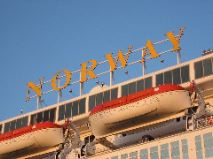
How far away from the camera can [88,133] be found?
6688 centimetres

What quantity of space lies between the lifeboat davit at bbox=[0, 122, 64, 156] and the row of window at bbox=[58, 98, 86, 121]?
3398 millimetres

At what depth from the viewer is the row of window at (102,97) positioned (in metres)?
66.1

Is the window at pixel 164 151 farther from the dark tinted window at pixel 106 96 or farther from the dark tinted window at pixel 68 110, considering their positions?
the dark tinted window at pixel 68 110

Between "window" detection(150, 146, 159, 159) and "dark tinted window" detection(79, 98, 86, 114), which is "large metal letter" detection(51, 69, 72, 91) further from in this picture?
Answer: "window" detection(150, 146, 159, 159)

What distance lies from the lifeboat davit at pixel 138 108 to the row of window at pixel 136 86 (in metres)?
4.23

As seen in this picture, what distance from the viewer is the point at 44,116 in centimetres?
7169

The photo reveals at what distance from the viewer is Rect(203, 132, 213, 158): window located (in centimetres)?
4916

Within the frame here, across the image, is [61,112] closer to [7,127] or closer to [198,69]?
[7,127]

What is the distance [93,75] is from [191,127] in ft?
71.2

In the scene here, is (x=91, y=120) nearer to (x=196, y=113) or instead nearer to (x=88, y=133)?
(x=88, y=133)

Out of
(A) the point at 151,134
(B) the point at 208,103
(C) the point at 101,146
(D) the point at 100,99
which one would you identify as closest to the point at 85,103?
(D) the point at 100,99

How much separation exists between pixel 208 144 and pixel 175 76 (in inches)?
544

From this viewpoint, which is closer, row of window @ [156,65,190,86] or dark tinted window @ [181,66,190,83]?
dark tinted window @ [181,66,190,83]

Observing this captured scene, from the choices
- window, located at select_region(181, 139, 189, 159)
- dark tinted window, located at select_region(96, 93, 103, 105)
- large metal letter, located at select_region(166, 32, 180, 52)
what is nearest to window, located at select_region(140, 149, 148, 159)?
window, located at select_region(181, 139, 189, 159)
